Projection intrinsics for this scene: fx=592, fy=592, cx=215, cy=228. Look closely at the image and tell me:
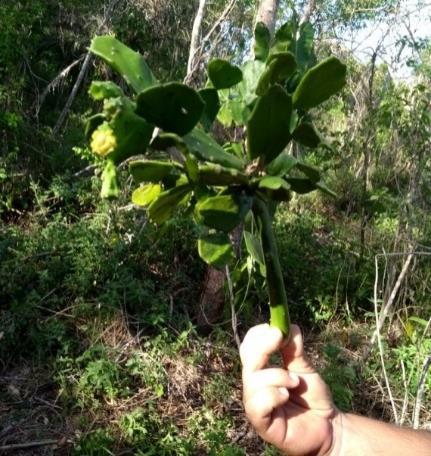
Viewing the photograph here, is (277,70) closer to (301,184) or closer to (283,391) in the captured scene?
(301,184)

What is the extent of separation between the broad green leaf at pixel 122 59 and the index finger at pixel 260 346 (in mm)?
396

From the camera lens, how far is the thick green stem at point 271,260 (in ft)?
2.35

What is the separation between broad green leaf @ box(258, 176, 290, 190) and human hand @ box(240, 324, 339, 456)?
26 centimetres

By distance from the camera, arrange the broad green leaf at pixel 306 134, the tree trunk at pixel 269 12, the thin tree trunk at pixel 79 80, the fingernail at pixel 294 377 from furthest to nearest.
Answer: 1. the thin tree trunk at pixel 79 80
2. the tree trunk at pixel 269 12
3. the fingernail at pixel 294 377
4. the broad green leaf at pixel 306 134

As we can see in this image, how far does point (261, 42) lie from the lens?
817 millimetres

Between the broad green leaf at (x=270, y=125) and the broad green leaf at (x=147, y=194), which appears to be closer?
the broad green leaf at (x=270, y=125)

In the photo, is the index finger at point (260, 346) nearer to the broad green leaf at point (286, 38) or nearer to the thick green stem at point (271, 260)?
the thick green stem at point (271, 260)

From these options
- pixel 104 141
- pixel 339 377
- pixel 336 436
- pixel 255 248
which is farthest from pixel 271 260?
pixel 339 377

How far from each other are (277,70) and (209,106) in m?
0.11

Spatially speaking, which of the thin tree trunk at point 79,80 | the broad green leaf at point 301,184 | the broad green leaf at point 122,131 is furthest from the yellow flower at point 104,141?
the thin tree trunk at point 79,80

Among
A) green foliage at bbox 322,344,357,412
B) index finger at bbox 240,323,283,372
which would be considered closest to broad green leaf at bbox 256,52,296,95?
index finger at bbox 240,323,283,372

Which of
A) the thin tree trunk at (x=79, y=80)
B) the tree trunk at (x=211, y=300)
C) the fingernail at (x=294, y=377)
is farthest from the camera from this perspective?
the thin tree trunk at (x=79, y=80)

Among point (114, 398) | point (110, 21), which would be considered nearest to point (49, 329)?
point (114, 398)

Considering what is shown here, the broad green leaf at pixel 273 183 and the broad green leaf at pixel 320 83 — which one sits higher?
the broad green leaf at pixel 320 83
